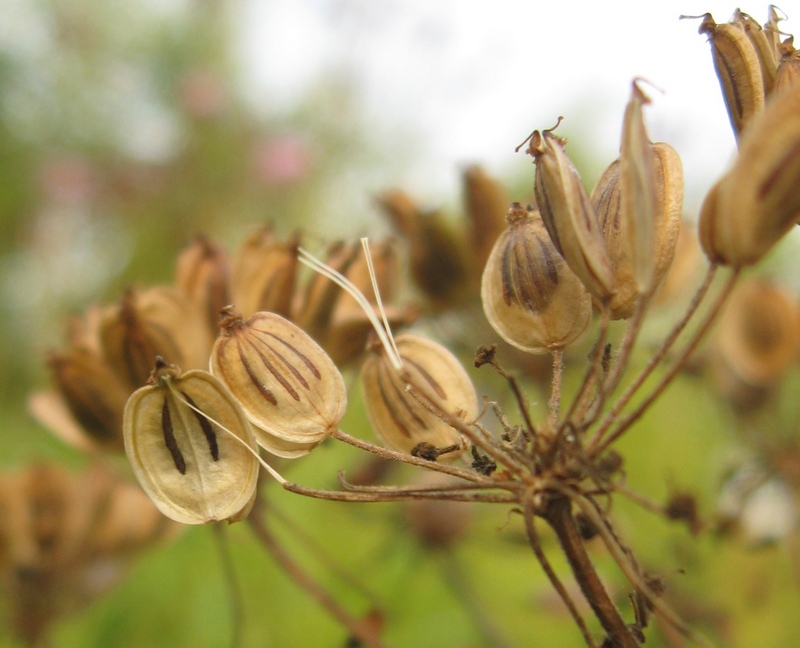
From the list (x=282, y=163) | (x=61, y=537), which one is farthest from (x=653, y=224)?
(x=282, y=163)

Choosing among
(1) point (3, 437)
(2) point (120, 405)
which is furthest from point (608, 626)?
(1) point (3, 437)

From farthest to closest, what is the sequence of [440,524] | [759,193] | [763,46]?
[440,524]
[763,46]
[759,193]

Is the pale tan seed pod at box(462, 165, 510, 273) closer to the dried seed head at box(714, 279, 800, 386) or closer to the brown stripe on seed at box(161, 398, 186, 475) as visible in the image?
the dried seed head at box(714, 279, 800, 386)

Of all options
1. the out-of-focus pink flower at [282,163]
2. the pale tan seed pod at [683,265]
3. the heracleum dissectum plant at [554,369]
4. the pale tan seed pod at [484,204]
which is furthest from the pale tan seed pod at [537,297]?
the out-of-focus pink flower at [282,163]

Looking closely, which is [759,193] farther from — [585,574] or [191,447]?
[191,447]

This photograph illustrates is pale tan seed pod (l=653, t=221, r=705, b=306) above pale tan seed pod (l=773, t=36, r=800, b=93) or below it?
below

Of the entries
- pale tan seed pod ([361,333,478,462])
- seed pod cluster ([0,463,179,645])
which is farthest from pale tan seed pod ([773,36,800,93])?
seed pod cluster ([0,463,179,645])

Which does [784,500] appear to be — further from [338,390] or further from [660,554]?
Result: [338,390]
